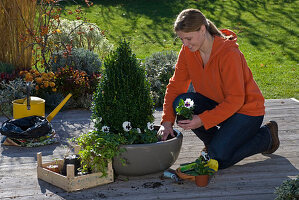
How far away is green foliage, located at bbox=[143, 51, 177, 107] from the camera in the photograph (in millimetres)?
5542

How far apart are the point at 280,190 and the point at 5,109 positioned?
11.4ft

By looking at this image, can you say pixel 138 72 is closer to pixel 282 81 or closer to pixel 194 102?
pixel 194 102

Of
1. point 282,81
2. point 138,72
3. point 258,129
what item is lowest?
point 282,81

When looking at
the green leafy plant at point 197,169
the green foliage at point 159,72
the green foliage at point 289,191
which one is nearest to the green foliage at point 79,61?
the green foliage at point 159,72

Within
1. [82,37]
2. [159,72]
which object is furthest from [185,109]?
[82,37]

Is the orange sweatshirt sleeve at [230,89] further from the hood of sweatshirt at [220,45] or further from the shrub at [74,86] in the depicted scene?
the shrub at [74,86]

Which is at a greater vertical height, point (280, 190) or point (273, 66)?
point (280, 190)

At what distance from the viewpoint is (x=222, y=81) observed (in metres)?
3.44

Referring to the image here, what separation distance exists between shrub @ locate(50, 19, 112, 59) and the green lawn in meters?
1.57

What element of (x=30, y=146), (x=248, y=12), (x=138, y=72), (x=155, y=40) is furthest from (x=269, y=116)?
(x=248, y=12)

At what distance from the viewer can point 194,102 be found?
3.64 metres

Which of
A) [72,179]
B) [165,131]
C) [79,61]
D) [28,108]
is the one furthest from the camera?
[79,61]

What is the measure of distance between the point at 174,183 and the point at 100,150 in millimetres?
584

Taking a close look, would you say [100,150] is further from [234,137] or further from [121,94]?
[234,137]
